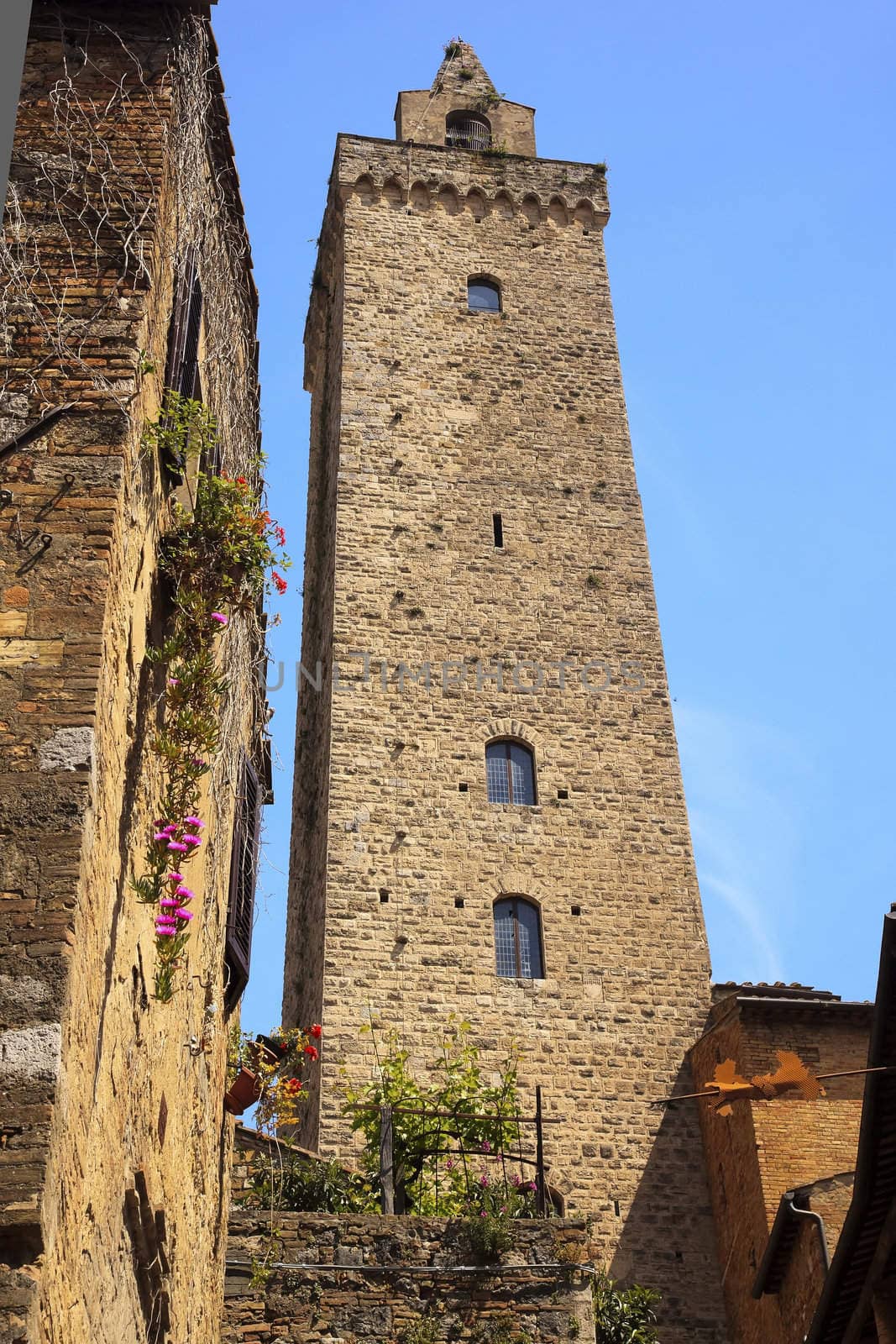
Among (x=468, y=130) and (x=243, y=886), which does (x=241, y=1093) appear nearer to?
(x=243, y=886)

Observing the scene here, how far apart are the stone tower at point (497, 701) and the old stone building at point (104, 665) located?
997 centimetres

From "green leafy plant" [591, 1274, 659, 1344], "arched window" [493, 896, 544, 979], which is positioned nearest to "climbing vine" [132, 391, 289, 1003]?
"green leafy plant" [591, 1274, 659, 1344]

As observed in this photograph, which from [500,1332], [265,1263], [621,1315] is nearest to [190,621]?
[265,1263]

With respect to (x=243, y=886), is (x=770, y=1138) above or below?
below

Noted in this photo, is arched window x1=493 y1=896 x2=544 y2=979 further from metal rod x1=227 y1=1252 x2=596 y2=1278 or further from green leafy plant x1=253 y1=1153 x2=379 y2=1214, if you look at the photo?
metal rod x1=227 y1=1252 x2=596 y2=1278

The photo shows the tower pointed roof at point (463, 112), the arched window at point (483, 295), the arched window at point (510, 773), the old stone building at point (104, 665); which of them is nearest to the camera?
the old stone building at point (104, 665)

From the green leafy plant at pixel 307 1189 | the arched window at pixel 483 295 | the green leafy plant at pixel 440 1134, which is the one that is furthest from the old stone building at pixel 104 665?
the arched window at pixel 483 295

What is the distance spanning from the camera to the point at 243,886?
8.65 meters

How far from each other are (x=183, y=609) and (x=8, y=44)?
3573 millimetres

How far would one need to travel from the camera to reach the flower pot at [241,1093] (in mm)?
8391

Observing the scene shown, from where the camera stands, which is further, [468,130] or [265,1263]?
[468,130]

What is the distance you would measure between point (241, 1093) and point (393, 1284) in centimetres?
267

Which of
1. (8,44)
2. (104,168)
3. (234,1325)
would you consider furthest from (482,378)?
(8,44)

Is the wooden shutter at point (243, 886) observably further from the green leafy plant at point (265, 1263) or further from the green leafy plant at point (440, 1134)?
the green leafy plant at point (440, 1134)
